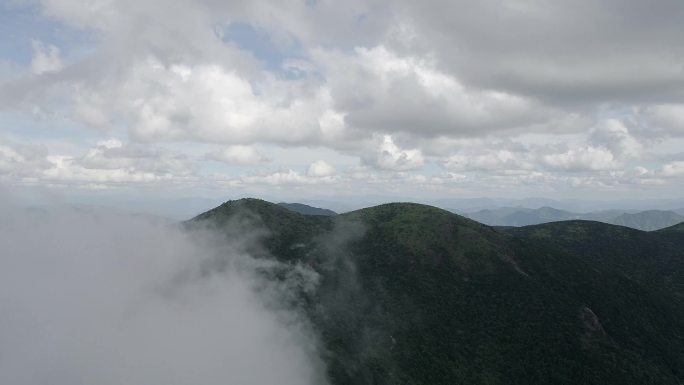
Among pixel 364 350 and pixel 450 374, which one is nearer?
pixel 450 374

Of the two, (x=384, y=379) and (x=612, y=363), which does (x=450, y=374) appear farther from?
(x=612, y=363)

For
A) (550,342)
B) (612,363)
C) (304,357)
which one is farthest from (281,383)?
(612,363)

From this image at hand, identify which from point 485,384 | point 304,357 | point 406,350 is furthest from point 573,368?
point 304,357

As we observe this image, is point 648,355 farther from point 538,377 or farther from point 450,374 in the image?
point 450,374

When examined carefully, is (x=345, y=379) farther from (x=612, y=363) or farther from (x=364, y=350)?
(x=612, y=363)

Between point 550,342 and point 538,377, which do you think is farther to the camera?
point 550,342

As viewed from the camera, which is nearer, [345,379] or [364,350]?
[345,379]

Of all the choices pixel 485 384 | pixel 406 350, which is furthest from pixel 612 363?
pixel 406 350

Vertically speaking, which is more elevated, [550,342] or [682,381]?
[550,342]
